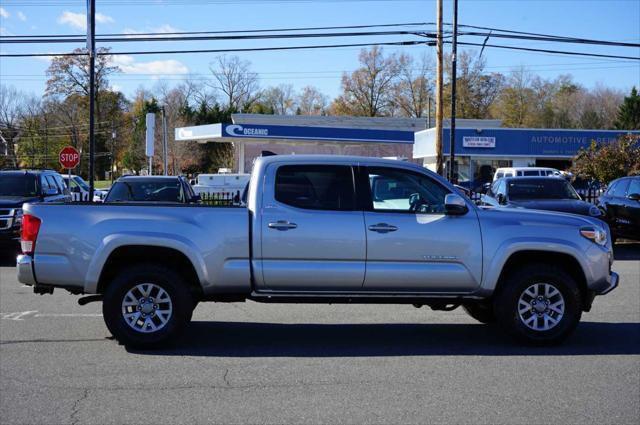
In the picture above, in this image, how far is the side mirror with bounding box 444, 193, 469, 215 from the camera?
21.9 ft

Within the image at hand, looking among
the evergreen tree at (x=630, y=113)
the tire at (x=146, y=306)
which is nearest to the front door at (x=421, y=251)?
the tire at (x=146, y=306)

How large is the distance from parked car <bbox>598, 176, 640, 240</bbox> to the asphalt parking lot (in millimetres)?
8002

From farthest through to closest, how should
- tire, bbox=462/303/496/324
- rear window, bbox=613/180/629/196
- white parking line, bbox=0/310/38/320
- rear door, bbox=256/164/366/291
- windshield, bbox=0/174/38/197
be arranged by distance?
rear window, bbox=613/180/629/196, windshield, bbox=0/174/38/197, white parking line, bbox=0/310/38/320, tire, bbox=462/303/496/324, rear door, bbox=256/164/366/291

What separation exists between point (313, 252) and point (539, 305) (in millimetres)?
2503

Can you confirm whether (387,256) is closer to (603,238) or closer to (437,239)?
(437,239)

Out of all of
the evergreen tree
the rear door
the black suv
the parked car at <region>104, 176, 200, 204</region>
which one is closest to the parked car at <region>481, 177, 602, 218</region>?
the parked car at <region>104, 176, 200, 204</region>

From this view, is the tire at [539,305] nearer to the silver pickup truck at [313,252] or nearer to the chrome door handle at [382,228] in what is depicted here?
the silver pickup truck at [313,252]

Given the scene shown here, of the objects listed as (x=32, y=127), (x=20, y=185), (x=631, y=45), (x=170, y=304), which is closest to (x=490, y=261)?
(x=170, y=304)

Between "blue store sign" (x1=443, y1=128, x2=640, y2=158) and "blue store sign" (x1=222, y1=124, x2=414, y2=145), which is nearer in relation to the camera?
"blue store sign" (x1=443, y1=128, x2=640, y2=158)

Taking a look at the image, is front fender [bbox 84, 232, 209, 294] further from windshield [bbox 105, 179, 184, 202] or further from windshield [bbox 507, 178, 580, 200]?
windshield [bbox 507, 178, 580, 200]

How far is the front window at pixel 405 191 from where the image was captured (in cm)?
691

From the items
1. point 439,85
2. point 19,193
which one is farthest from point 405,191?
point 439,85

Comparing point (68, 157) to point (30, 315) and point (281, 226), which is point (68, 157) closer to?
point (30, 315)

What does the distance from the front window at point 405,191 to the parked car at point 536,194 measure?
8.49m
